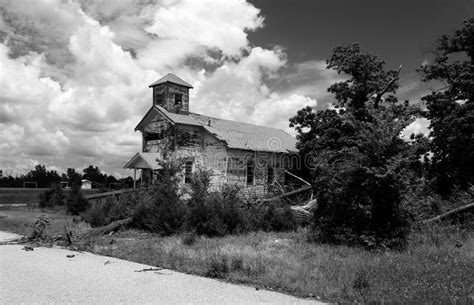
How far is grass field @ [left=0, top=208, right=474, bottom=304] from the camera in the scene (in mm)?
6711

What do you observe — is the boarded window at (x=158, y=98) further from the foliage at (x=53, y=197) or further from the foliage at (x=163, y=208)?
the foliage at (x=163, y=208)

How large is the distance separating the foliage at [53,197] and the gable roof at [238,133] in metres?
7.93

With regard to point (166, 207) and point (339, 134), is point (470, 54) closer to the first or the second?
point (339, 134)

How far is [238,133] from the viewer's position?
3306 cm

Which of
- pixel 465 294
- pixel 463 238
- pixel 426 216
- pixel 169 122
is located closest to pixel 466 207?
pixel 426 216

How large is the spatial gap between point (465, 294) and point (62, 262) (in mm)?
8554

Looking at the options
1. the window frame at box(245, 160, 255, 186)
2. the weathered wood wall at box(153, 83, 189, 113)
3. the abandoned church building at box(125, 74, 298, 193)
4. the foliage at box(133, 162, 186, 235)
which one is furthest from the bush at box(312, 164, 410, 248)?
the weathered wood wall at box(153, 83, 189, 113)

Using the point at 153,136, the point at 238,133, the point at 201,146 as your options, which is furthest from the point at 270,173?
the point at 153,136

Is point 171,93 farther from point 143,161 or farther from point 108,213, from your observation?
point 108,213

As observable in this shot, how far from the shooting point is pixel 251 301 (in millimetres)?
6469

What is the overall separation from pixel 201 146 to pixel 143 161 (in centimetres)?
441

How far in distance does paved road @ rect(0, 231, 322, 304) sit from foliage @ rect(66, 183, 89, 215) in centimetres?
1658

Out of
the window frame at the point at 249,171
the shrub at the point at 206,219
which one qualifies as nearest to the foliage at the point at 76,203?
the window frame at the point at 249,171

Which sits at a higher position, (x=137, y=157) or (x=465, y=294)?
(x=137, y=157)
